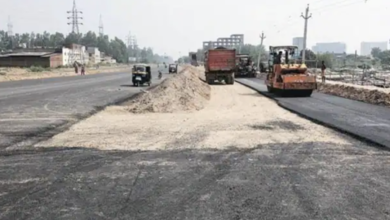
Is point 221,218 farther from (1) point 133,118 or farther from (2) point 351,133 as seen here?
(1) point 133,118

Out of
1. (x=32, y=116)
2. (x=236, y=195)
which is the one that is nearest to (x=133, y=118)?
(x=32, y=116)

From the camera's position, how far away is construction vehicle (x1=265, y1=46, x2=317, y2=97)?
24.3m

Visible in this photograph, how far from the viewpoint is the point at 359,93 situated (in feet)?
83.8

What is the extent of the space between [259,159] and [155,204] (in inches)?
136

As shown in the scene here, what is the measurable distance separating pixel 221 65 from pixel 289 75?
16.8 meters

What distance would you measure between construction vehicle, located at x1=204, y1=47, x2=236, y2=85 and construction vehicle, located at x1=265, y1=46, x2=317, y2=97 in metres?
13.9

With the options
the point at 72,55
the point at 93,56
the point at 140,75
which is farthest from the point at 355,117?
the point at 93,56

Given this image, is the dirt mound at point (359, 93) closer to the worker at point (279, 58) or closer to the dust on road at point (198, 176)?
the worker at point (279, 58)

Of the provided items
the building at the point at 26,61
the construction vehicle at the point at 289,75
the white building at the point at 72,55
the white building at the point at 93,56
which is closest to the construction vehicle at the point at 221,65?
the construction vehicle at the point at 289,75

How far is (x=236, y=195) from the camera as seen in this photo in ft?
21.4

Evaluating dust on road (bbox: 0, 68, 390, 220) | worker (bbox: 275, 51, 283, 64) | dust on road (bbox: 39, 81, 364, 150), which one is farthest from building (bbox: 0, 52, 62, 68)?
dust on road (bbox: 0, 68, 390, 220)

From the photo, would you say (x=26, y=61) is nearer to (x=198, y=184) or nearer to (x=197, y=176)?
(x=197, y=176)

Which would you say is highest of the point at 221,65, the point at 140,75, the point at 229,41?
the point at 229,41

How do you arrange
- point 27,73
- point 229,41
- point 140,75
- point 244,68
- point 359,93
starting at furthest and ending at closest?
point 229,41
point 27,73
point 244,68
point 140,75
point 359,93
